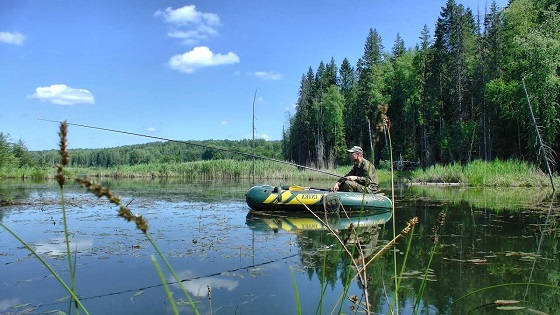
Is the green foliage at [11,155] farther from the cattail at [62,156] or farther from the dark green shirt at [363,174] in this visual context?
the cattail at [62,156]

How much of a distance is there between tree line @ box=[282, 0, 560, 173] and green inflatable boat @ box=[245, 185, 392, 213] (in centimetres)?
292

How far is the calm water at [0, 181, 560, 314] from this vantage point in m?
4.11

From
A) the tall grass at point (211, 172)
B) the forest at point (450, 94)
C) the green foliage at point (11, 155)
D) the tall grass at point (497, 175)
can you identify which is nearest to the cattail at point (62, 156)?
the forest at point (450, 94)

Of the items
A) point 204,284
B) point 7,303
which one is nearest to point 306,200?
point 204,284

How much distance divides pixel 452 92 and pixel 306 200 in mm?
31856

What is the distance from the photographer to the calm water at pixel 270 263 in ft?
13.5

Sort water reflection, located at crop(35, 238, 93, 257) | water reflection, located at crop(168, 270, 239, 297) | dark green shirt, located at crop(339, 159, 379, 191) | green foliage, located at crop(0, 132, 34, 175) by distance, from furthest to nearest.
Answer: green foliage, located at crop(0, 132, 34, 175) → dark green shirt, located at crop(339, 159, 379, 191) → water reflection, located at crop(35, 238, 93, 257) → water reflection, located at crop(168, 270, 239, 297)

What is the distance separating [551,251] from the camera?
6.25 m

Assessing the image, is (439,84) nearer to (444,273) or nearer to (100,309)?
(444,273)

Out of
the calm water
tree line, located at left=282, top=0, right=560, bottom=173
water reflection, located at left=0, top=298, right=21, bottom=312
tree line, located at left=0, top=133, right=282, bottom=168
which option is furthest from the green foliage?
water reflection, located at left=0, top=298, right=21, bottom=312

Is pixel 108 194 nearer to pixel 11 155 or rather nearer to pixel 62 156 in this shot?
pixel 62 156

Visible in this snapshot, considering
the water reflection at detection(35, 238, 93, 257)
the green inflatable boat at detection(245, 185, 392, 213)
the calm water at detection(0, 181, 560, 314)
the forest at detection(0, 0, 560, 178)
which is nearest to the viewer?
the calm water at detection(0, 181, 560, 314)

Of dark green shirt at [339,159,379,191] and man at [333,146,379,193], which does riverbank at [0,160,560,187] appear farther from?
dark green shirt at [339,159,379,191]

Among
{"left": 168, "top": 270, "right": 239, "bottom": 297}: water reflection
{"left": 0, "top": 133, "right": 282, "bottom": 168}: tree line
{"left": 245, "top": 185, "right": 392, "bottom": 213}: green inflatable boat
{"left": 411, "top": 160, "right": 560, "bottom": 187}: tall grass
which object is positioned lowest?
{"left": 168, "top": 270, "right": 239, "bottom": 297}: water reflection
